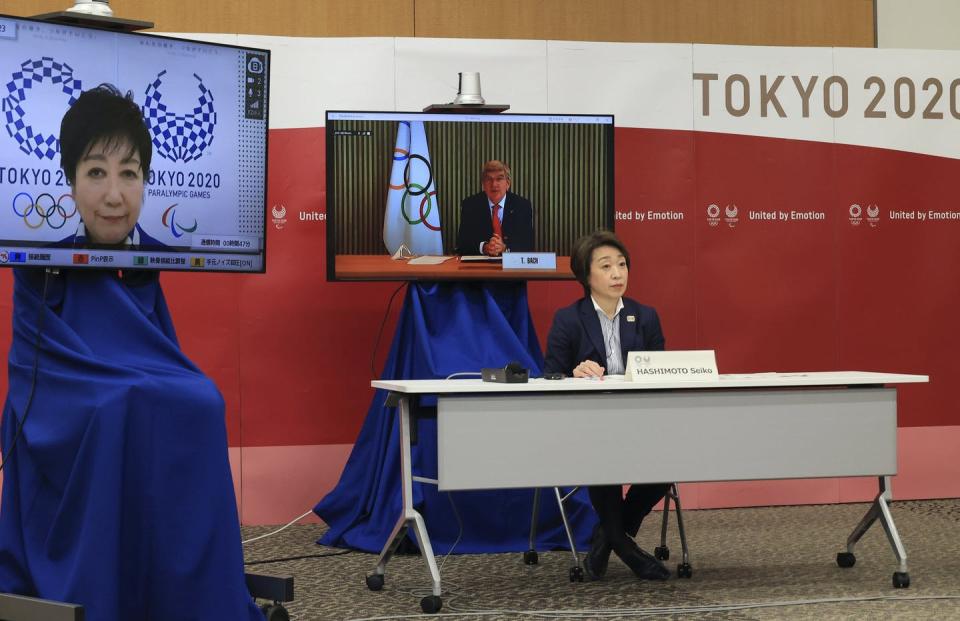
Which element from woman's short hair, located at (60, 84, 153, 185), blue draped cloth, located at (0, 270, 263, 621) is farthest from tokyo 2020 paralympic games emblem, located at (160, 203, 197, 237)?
blue draped cloth, located at (0, 270, 263, 621)

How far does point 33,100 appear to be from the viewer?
10.9 feet

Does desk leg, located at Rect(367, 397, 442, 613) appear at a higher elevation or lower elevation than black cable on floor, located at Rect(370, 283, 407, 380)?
lower

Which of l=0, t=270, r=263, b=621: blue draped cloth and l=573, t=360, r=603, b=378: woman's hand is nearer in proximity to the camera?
l=0, t=270, r=263, b=621: blue draped cloth

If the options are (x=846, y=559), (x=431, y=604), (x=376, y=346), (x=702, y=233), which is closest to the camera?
(x=431, y=604)

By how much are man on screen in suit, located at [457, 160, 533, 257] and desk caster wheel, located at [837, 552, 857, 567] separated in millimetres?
1871

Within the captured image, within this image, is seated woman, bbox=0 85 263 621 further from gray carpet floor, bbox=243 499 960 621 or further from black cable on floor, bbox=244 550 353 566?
black cable on floor, bbox=244 550 353 566

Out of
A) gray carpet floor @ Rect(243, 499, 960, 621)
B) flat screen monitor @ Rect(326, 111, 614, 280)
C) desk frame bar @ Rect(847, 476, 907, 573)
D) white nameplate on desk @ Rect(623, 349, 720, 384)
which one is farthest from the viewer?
flat screen monitor @ Rect(326, 111, 614, 280)

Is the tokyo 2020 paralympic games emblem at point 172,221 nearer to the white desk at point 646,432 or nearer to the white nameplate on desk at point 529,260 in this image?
the white desk at point 646,432

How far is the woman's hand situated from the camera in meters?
4.46

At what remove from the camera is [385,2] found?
617 centimetres

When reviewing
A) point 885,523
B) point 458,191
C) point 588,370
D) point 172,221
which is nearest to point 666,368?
point 588,370

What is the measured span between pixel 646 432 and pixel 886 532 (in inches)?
42.4

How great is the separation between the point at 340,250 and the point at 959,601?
2843 mm

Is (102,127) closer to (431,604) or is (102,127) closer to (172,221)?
(172,221)
